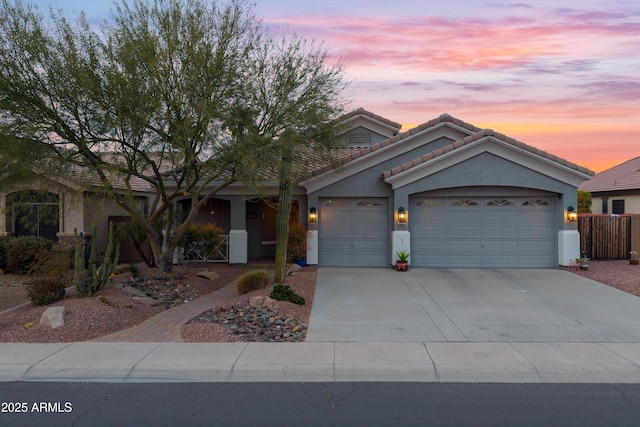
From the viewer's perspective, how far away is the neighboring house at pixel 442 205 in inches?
603

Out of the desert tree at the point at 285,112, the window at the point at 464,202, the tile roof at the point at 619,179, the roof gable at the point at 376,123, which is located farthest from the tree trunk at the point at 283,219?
the tile roof at the point at 619,179

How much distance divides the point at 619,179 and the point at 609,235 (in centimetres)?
1532

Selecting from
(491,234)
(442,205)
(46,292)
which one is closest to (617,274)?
(491,234)

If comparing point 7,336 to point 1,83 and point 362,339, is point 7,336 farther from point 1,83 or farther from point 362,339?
point 362,339

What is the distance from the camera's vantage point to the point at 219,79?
10.8 metres

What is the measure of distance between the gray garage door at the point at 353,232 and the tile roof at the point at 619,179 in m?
18.3

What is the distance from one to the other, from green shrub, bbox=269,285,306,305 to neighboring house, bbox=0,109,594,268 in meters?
5.32

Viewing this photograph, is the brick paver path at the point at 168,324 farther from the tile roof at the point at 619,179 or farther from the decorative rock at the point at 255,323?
the tile roof at the point at 619,179

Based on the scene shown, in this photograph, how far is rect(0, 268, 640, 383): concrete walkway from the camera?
21.8 feet

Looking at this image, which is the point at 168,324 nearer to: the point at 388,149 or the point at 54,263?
the point at 54,263

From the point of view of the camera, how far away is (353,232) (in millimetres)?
16266

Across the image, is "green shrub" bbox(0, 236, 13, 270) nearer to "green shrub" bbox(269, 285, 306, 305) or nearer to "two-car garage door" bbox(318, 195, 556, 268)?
"green shrub" bbox(269, 285, 306, 305)
